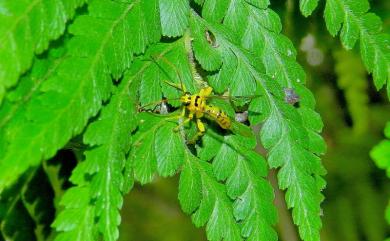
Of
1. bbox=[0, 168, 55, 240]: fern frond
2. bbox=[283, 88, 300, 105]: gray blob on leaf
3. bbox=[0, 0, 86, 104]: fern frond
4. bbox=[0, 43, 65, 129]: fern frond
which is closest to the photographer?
bbox=[0, 0, 86, 104]: fern frond

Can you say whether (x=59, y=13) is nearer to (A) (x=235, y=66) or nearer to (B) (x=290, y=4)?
(A) (x=235, y=66)

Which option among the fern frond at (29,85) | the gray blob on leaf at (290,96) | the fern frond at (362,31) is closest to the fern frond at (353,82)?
the fern frond at (362,31)

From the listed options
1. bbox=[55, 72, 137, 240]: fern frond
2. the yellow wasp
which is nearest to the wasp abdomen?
the yellow wasp

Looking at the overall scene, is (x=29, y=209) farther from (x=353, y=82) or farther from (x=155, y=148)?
(x=353, y=82)

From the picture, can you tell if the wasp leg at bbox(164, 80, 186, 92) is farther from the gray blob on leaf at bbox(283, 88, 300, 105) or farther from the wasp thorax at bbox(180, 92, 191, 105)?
the gray blob on leaf at bbox(283, 88, 300, 105)

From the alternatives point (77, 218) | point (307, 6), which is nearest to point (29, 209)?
point (77, 218)

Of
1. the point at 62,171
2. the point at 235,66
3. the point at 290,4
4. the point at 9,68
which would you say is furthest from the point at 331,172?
the point at 9,68
